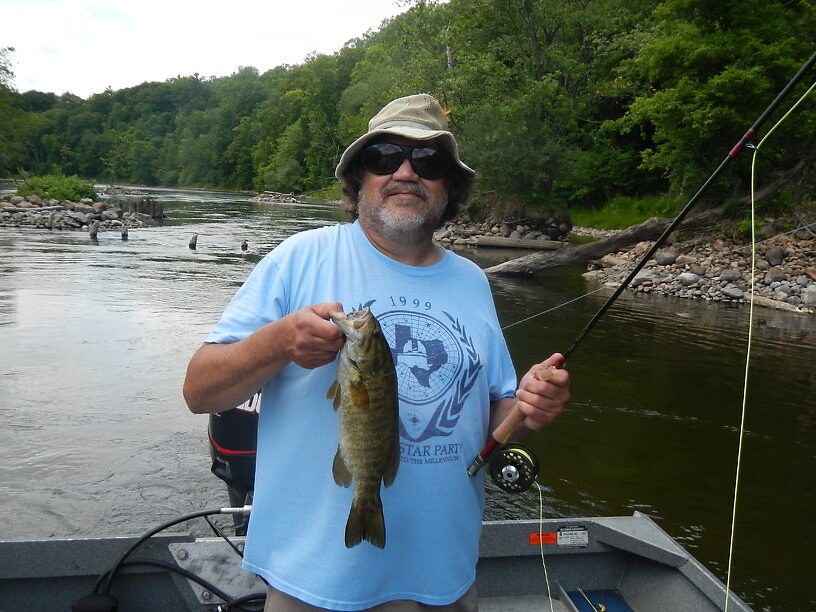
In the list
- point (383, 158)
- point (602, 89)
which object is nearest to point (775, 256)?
point (602, 89)

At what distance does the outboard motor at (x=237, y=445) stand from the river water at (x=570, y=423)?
7.32 ft

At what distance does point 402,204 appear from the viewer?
2193mm

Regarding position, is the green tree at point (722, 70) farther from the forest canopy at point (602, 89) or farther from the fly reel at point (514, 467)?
the fly reel at point (514, 467)

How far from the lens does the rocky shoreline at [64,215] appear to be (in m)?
28.9

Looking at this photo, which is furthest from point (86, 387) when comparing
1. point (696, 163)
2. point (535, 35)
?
point (535, 35)

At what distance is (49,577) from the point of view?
10.7 feet

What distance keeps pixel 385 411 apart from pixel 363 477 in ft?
0.64

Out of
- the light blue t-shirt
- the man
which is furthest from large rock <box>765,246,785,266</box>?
the light blue t-shirt

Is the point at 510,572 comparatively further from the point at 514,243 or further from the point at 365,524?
the point at 514,243

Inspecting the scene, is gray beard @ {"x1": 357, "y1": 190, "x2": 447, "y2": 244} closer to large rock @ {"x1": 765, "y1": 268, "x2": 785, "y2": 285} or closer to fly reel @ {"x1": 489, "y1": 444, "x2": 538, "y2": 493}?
fly reel @ {"x1": 489, "y1": 444, "x2": 538, "y2": 493}

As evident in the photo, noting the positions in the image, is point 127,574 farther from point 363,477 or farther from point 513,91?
point 513,91

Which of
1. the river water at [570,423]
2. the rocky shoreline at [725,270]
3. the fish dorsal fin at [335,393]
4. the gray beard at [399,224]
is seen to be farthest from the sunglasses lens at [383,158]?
the rocky shoreline at [725,270]

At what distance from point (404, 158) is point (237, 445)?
2100mm

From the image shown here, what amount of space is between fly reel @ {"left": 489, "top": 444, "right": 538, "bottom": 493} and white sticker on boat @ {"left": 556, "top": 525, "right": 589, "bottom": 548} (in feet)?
4.24
